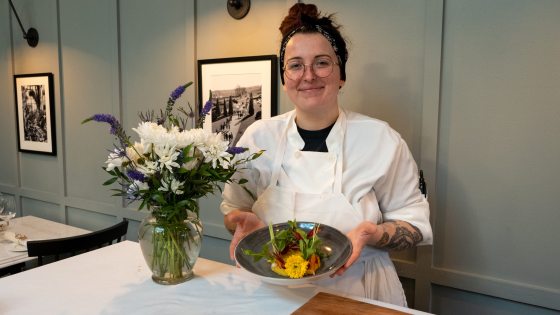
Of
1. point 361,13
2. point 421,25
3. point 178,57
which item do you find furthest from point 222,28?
point 421,25

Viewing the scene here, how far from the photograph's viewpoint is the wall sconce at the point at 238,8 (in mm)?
2338

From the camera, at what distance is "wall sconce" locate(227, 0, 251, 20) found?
2338mm

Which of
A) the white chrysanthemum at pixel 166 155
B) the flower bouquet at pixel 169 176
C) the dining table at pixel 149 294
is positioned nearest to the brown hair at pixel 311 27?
the flower bouquet at pixel 169 176

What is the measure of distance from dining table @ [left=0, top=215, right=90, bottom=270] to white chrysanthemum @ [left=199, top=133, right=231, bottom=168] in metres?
1.47

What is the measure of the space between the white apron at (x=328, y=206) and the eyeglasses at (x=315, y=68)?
0.64ft

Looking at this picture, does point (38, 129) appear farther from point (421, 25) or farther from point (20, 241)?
point (421, 25)

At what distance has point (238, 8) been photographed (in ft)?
7.75

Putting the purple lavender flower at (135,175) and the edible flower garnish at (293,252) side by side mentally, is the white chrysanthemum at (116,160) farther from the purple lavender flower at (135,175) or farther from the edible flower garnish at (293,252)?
the edible flower garnish at (293,252)

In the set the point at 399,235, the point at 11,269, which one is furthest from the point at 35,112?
the point at 399,235

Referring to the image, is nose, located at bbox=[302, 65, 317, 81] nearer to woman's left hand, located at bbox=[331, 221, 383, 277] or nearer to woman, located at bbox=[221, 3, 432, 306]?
woman, located at bbox=[221, 3, 432, 306]

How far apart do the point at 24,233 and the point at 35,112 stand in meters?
1.54

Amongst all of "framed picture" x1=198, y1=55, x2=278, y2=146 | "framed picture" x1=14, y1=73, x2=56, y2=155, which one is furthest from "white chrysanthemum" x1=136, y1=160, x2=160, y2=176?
"framed picture" x1=14, y1=73, x2=56, y2=155

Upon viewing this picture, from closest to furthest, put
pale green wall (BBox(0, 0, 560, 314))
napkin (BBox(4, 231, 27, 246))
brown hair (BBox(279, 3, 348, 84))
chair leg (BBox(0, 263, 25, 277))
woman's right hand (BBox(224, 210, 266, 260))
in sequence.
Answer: woman's right hand (BBox(224, 210, 266, 260))
brown hair (BBox(279, 3, 348, 84))
pale green wall (BBox(0, 0, 560, 314))
chair leg (BBox(0, 263, 25, 277))
napkin (BBox(4, 231, 27, 246))

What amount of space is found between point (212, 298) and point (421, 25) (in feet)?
4.76
